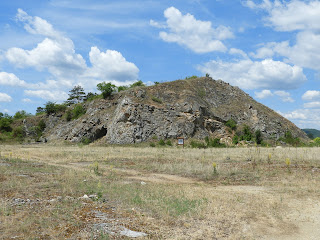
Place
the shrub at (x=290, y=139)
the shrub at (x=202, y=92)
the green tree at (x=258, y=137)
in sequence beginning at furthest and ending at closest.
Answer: the shrub at (x=202, y=92) → the shrub at (x=290, y=139) → the green tree at (x=258, y=137)

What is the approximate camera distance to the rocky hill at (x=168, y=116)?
4791 centimetres

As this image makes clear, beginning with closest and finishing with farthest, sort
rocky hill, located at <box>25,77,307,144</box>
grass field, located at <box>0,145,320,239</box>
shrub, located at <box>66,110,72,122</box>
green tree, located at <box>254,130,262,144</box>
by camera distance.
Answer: grass field, located at <box>0,145,320,239</box>, rocky hill, located at <box>25,77,307,144</box>, green tree, located at <box>254,130,262,144</box>, shrub, located at <box>66,110,72,122</box>

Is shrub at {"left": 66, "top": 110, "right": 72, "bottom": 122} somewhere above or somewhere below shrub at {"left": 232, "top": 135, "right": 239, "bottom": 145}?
above

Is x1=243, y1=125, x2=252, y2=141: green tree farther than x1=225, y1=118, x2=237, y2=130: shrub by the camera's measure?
No

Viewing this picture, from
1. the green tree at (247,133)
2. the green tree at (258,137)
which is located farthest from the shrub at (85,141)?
the green tree at (258,137)

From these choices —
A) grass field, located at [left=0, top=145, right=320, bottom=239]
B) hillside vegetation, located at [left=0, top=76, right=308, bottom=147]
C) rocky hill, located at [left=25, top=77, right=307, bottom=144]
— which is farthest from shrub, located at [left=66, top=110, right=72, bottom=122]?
grass field, located at [left=0, top=145, right=320, bottom=239]

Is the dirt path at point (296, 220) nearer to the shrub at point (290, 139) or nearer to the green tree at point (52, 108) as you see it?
the shrub at point (290, 139)

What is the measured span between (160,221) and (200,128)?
42671 millimetres

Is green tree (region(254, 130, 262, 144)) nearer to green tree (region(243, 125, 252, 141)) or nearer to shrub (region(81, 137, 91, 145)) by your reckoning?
green tree (region(243, 125, 252, 141))

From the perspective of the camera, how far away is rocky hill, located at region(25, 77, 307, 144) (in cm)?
4791

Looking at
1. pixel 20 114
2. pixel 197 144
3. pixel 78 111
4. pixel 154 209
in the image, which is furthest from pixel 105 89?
pixel 154 209

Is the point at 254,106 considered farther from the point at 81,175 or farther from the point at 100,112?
the point at 81,175

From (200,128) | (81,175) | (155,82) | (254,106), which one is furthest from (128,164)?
(254,106)

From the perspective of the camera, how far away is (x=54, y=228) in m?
7.08
